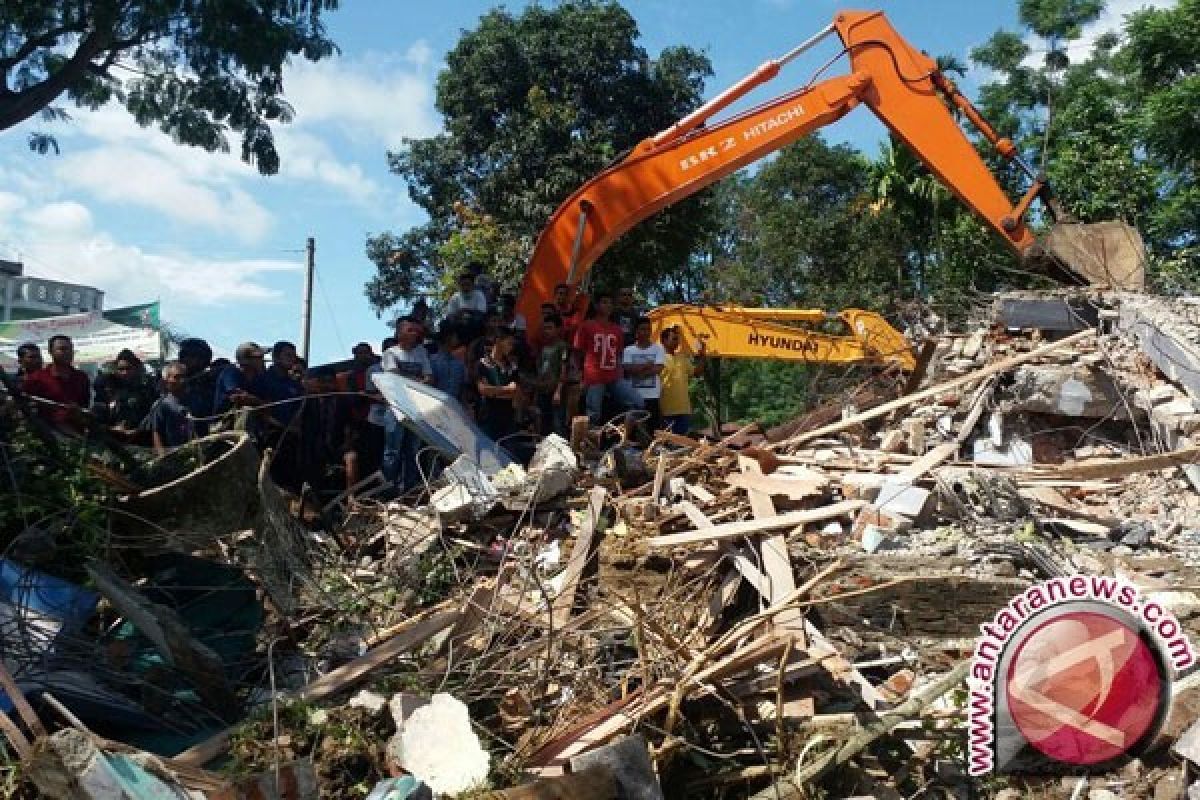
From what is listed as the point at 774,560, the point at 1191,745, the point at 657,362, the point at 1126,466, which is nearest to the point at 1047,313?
the point at 1126,466

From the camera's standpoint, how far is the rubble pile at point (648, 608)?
14.4 ft

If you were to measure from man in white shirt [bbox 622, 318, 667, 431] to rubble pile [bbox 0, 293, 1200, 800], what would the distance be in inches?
33.2

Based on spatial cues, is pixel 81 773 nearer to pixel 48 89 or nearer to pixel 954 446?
pixel 954 446

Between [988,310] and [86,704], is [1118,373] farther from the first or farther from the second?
[86,704]

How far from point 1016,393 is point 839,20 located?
363 centimetres

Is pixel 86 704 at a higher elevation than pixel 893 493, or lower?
lower

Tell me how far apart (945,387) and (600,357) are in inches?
105

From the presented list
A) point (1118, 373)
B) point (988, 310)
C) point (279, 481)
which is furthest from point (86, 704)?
point (988, 310)

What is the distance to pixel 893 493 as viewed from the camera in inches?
258

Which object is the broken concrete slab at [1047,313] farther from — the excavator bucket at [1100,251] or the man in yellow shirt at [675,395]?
the man in yellow shirt at [675,395]

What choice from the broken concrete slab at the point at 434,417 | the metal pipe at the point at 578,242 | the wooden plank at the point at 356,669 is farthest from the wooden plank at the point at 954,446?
the metal pipe at the point at 578,242

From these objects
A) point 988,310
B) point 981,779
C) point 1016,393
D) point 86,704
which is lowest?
point 981,779

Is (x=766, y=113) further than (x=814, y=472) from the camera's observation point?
Yes

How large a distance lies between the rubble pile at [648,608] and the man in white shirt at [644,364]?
2.77 feet
